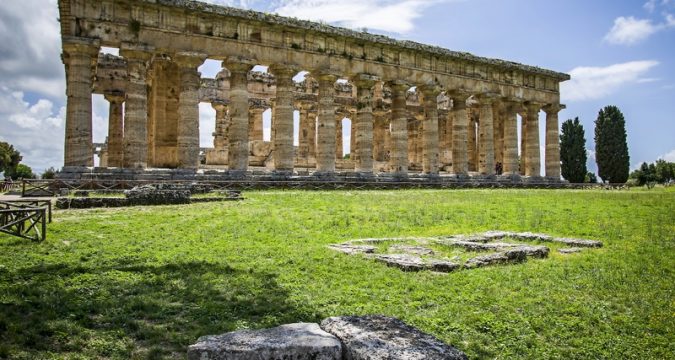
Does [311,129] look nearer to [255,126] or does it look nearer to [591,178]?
[255,126]

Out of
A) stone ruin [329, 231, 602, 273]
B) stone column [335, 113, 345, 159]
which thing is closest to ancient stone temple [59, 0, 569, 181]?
stone column [335, 113, 345, 159]

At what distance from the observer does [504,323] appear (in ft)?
18.6

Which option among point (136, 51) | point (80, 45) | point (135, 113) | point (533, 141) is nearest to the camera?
point (80, 45)

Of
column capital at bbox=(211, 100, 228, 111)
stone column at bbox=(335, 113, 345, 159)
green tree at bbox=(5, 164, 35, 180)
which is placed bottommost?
green tree at bbox=(5, 164, 35, 180)

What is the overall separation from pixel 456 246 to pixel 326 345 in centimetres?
719

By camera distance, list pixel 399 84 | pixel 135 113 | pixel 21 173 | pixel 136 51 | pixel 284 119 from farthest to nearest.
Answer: pixel 21 173 → pixel 399 84 → pixel 284 119 → pixel 135 113 → pixel 136 51

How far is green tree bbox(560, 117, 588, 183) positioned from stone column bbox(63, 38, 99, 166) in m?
50.6

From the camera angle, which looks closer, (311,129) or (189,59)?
(189,59)

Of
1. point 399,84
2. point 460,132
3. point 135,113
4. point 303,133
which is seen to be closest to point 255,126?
point 303,133

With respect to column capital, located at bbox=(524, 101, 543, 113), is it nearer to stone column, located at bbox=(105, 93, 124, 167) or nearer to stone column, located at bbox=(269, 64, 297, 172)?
stone column, located at bbox=(269, 64, 297, 172)

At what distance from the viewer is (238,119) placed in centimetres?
2755

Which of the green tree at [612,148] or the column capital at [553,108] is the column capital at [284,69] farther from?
the green tree at [612,148]

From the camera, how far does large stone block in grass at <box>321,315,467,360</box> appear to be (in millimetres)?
3658

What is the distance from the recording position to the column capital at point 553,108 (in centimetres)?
4097
